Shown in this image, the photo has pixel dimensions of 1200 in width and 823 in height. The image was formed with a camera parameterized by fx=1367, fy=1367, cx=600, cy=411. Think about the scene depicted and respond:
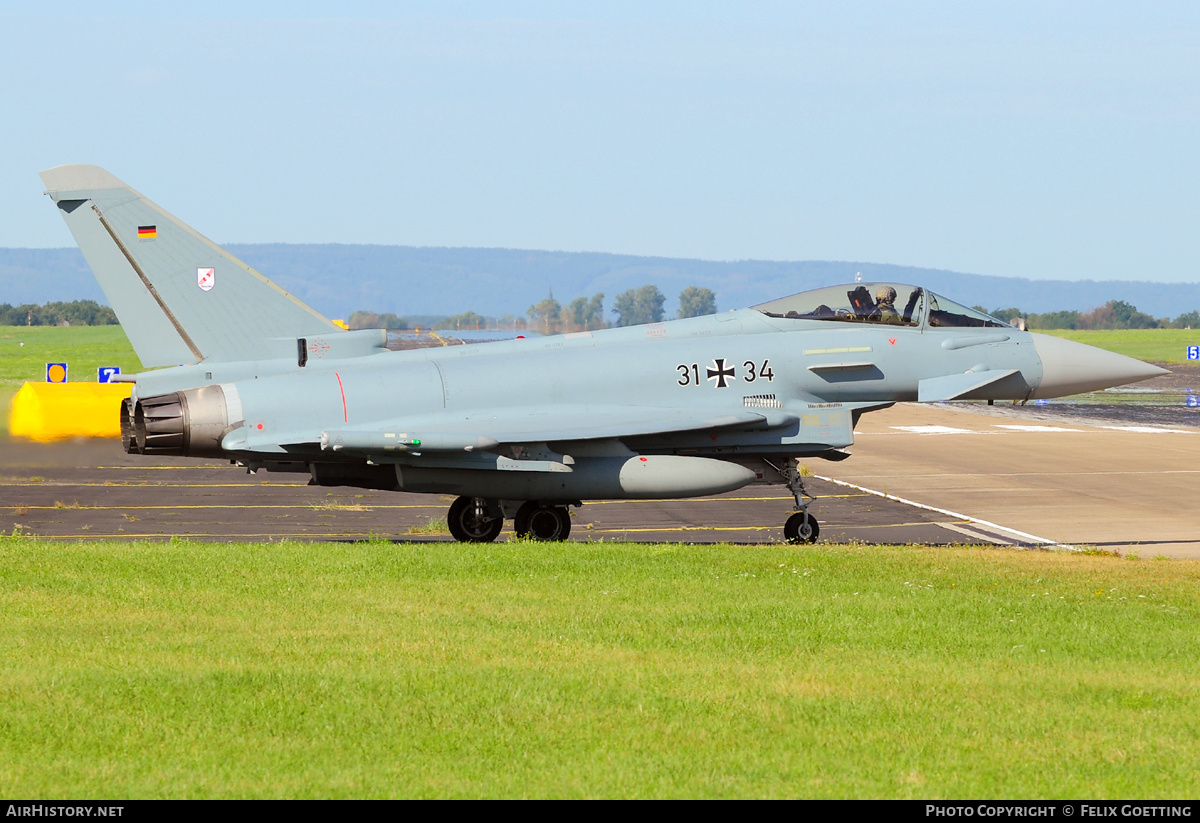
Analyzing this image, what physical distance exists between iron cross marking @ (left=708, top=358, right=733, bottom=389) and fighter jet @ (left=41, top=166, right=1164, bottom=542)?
0.03 meters

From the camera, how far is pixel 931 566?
14477 millimetres

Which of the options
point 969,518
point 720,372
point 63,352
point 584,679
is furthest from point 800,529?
point 63,352

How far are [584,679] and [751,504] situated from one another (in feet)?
53.9

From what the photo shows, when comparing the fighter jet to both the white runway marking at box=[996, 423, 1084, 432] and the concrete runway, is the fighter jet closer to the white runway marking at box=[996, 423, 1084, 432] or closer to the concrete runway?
the concrete runway

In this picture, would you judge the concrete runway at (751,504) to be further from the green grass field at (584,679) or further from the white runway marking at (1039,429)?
the white runway marking at (1039,429)

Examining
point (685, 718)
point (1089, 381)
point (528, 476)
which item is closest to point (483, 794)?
point (685, 718)

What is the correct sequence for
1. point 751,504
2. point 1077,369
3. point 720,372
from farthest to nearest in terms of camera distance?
point 751,504, point 1077,369, point 720,372

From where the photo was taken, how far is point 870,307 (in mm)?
18875

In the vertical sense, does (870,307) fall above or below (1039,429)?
above

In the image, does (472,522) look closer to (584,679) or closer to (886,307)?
(886,307)

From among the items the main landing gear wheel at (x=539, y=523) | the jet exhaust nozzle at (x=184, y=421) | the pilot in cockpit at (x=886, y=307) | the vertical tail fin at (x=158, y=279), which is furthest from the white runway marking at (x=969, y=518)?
the jet exhaust nozzle at (x=184, y=421)

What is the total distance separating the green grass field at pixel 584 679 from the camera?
6.56 meters

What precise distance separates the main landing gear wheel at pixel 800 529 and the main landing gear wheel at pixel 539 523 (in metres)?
2.99

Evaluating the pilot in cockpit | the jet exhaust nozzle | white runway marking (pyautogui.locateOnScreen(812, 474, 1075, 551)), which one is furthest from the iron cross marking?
the jet exhaust nozzle
